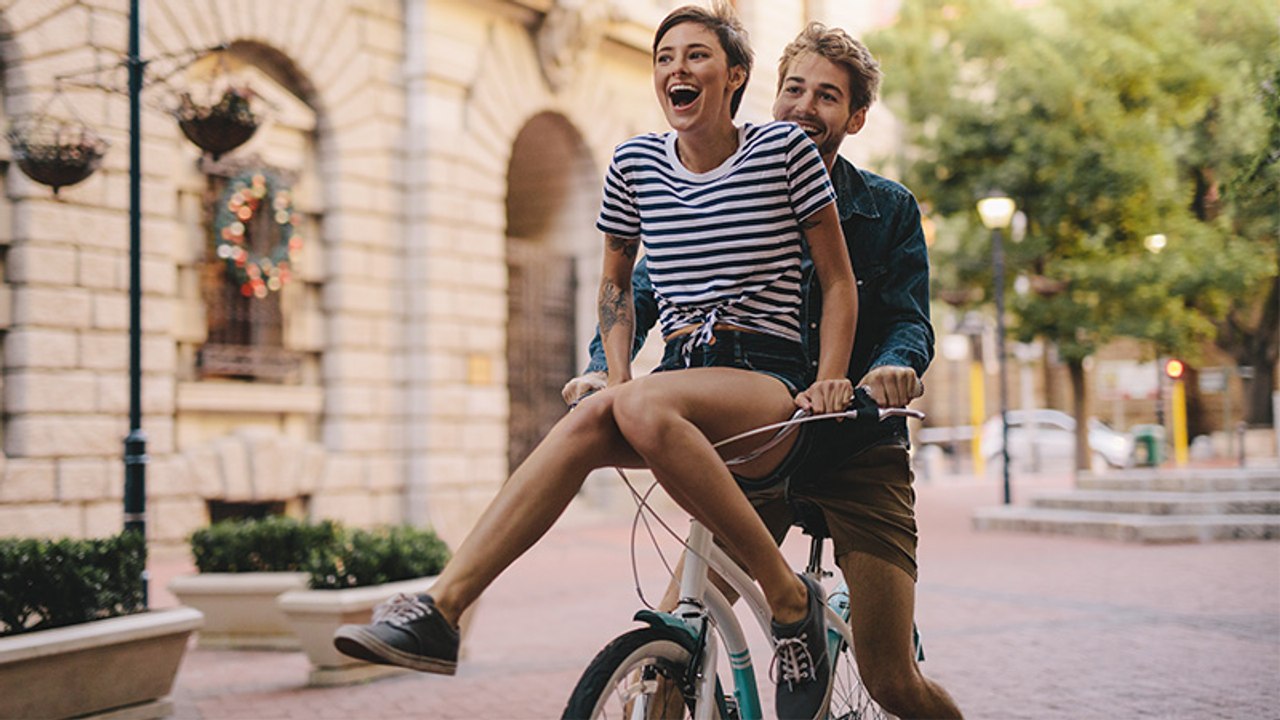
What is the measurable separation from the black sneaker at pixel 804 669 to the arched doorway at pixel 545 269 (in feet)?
54.4

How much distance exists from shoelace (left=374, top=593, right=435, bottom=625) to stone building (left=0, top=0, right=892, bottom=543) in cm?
859

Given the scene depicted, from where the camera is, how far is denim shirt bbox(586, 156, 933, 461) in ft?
12.2

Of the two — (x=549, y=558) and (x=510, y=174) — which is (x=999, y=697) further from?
(x=510, y=174)

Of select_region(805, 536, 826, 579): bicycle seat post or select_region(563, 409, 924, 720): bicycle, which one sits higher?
select_region(805, 536, 826, 579): bicycle seat post

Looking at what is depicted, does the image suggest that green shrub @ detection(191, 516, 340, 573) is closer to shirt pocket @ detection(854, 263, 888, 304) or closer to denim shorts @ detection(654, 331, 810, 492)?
shirt pocket @ detection(854, 263, 888, 304)

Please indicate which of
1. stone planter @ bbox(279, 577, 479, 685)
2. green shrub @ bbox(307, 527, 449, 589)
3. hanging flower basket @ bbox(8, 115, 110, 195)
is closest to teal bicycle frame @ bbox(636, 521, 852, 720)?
stone planter @ bbox(279, 577, 479, 685)

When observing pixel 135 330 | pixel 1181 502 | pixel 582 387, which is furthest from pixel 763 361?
pixel 1181 502

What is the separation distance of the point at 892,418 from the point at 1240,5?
2546 cm

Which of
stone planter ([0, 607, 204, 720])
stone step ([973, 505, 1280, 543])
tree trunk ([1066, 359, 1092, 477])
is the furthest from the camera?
tree trunk ([1066, 359, 1092, 477])

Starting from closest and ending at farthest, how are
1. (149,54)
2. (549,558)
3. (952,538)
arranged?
(149,54) → (549,558) → (952,538)

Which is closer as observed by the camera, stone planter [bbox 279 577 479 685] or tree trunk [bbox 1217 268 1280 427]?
stone planter [bbox 279 577 479 685]

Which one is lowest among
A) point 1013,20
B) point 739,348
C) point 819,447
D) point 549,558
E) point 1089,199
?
point 549,558

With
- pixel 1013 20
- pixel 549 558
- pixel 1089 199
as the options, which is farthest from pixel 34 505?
pixel 1013 20

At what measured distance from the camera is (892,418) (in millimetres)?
3771
